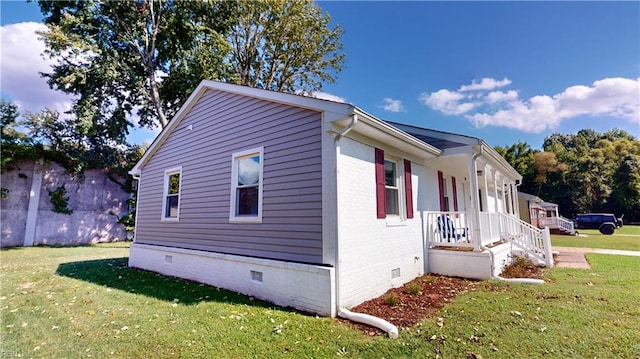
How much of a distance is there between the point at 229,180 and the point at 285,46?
48.2ft

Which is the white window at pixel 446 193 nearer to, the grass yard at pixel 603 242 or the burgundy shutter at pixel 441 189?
the burgundy shutter at pixel 441 189

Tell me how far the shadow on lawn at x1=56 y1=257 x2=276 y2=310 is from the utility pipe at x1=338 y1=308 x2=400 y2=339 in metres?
1.43

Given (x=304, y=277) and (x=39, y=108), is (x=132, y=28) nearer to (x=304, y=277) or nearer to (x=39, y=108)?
(x=39, y=108)

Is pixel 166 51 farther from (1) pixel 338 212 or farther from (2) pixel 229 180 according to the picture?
Answer: (1) pixel 338 212

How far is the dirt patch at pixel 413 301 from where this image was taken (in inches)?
172

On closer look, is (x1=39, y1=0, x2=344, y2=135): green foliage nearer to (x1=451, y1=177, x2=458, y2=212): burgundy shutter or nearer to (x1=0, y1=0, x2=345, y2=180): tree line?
(x1=0, y1=0, x2=345, y2=180): tree line

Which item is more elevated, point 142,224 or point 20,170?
point 20,170

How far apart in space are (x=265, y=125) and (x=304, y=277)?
123 inches

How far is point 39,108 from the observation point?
15.8 m

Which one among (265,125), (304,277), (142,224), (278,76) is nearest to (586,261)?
(304,277)

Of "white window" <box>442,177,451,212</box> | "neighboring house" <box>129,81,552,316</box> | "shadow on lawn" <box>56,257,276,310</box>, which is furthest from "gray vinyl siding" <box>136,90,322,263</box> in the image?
"white window" <box>442,177,451,212</box>

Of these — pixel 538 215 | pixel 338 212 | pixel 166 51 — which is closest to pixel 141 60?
pixel 166 51

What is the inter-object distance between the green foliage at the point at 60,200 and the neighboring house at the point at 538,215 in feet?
115

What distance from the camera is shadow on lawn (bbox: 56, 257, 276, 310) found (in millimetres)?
5430
